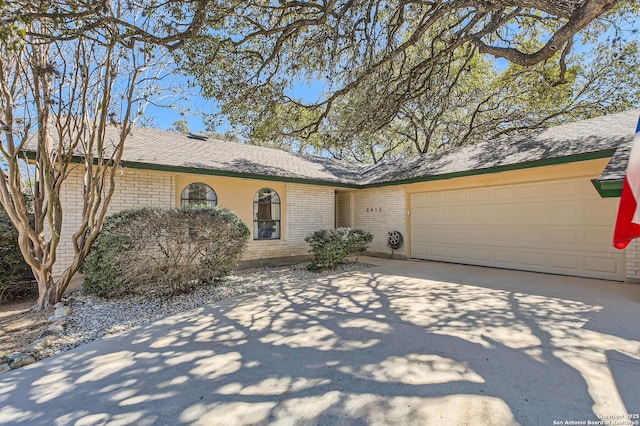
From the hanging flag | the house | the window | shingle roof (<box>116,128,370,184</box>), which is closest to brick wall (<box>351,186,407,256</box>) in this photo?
the house

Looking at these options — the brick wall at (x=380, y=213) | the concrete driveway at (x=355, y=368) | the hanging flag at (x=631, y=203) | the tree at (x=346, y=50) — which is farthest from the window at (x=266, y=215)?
the hanging flag at (x=631, y=203)

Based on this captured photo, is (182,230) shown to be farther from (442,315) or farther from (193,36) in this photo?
(442,315)

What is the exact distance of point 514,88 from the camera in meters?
14.4

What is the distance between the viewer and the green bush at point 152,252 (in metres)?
5.59

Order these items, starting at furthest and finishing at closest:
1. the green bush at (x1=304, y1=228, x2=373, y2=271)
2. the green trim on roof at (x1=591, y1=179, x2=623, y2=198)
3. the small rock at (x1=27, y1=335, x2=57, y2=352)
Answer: the green bush at (x1=304, y1=228, x2=373, y2=271) → the green trim on roof at (x1=591, y1=179, x2=623, y2=198) → the small rock at (x1=27, y1=335, x2=57, y2=352)

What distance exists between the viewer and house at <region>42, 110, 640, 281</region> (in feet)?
23.1

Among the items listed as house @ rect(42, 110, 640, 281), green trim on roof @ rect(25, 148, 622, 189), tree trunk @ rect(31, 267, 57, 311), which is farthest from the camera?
house @ rect(42, 110, 640, 281)

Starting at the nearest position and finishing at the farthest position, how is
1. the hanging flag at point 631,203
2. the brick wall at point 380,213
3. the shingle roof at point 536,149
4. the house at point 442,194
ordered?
the hanging flag at point 631,203, the shingle roof at point 536,149, the house at point 442,194, the brick wall at point 380,213

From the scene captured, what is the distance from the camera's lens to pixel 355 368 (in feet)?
10.1

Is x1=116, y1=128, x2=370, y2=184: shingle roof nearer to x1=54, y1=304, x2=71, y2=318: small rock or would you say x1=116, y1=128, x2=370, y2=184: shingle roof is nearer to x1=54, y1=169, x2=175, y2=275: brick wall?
x1=54, y1=169, x2=175, y2=275: brick wall

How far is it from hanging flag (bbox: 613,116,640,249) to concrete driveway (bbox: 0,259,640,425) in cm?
128

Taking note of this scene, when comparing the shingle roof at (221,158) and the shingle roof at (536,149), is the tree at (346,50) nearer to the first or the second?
the shingle roof at (221,158)

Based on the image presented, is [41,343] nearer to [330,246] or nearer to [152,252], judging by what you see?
[152,252]

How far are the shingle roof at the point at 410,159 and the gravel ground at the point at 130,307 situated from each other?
10.0 feet
